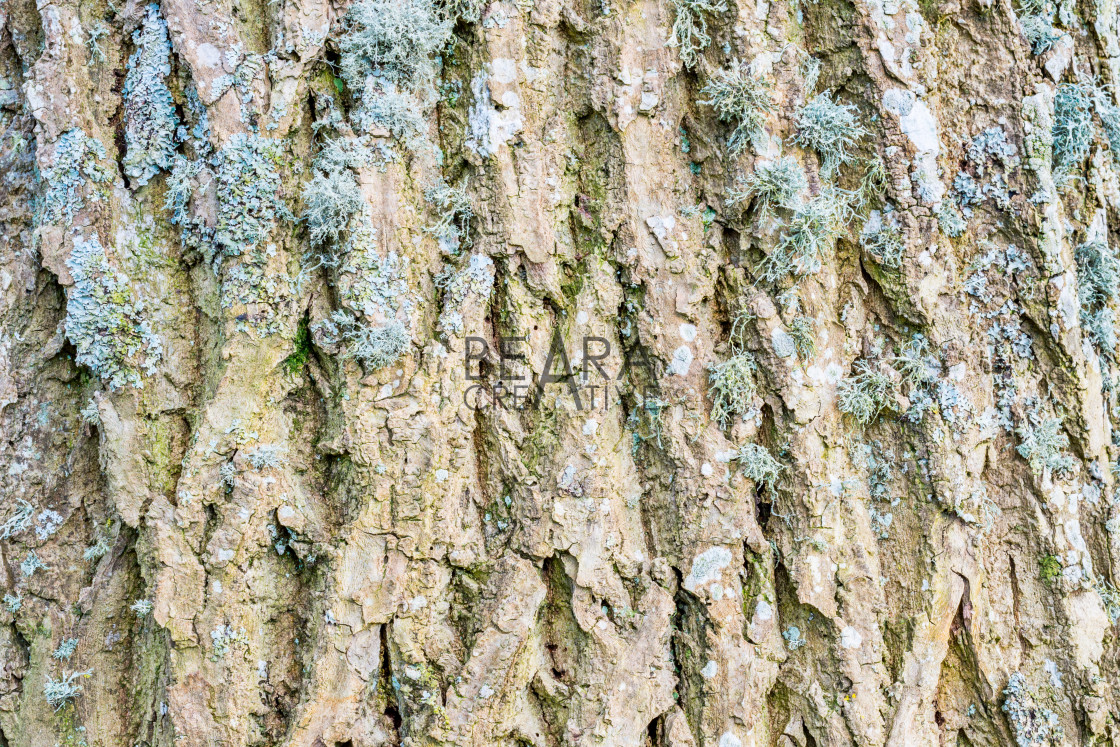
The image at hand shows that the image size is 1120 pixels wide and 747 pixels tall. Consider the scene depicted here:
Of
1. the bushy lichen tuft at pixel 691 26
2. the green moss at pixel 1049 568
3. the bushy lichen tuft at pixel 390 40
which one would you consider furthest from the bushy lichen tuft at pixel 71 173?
the green moss at pixel 1049 568

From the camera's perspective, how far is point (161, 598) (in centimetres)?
174

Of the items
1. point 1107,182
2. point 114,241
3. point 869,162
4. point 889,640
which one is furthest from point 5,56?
point 1107,182

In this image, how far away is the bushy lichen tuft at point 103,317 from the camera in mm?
1843

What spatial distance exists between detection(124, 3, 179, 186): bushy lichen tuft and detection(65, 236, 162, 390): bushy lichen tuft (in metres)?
0.24

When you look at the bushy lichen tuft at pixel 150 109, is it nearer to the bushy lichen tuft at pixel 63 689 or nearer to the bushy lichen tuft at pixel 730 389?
the bushy lichen tuft at pixel 63 689

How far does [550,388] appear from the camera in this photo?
182 centimetres

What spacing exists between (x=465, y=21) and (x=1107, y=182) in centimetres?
191

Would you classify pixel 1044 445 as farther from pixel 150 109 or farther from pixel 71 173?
pixel 71 173

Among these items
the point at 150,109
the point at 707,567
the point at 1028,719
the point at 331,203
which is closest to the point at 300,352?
the point at 331,203

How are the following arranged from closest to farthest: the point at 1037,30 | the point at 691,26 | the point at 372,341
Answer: the point at 372,341 → the point at 691,26 → the point at 1037,30

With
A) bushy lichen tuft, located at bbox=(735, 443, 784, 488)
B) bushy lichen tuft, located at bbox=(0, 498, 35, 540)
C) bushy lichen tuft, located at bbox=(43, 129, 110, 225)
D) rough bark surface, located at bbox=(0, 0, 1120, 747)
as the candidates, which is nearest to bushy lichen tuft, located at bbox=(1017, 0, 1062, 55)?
rough bark surface, located at bbox=(0, 0, 1120, 747)

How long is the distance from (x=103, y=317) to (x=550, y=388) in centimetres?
117

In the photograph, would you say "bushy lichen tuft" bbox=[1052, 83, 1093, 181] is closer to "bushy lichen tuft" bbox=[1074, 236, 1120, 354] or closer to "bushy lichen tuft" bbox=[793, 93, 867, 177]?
"bushy lichen tuft" bbox=[1074, 236, 1120, 354]

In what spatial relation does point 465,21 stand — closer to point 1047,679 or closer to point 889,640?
point 889,640
